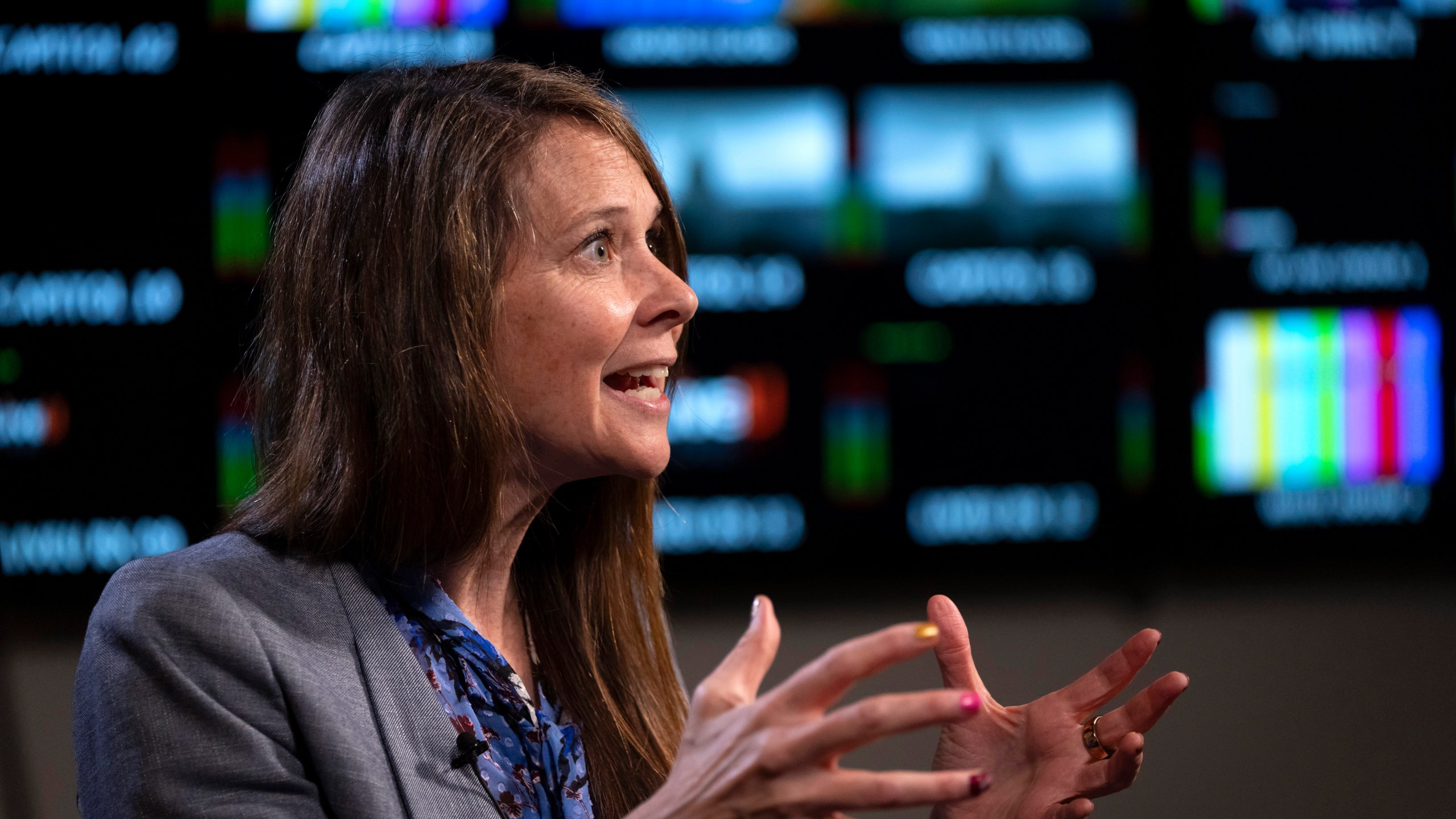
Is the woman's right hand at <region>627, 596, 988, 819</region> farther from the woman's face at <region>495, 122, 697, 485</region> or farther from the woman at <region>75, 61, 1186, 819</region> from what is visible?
the woman's face at <region>495, 122, 697, 485</region>

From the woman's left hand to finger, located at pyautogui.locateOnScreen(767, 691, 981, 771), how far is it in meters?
0.34

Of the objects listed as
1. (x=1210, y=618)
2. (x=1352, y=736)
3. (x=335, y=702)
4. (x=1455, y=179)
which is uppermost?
(x=1455, y=179)

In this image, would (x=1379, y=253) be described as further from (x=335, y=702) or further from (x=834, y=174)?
(x=335, y=702)

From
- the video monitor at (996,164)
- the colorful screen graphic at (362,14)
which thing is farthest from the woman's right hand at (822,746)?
the colorful screen graphic at (362,14)

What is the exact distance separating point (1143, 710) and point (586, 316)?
0.67 m

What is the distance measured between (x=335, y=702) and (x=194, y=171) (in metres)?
2.11

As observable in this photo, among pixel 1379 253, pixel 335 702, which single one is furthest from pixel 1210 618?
pixel 335 702

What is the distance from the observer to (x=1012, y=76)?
9.65 ft

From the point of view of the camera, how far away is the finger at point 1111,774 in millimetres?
1188

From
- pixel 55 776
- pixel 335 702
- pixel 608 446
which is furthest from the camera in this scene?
pixel 55 776

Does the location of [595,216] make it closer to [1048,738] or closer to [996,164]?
[1048,738]

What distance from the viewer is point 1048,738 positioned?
123 cm

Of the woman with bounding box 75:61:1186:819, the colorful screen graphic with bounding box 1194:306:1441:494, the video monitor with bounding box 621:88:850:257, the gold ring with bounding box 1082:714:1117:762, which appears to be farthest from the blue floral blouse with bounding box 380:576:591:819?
the colorful screen graphic with bounding box 1194:306:1441:494

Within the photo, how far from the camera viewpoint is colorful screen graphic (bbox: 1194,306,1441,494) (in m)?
3.02
